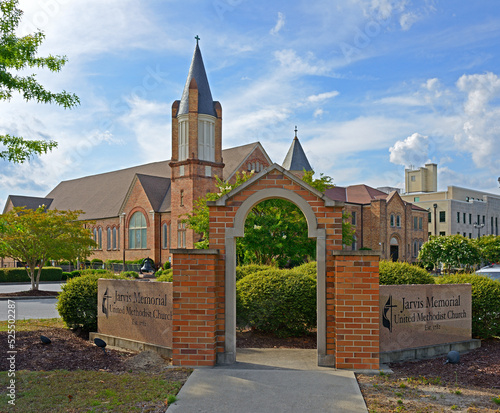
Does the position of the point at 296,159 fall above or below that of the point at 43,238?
above

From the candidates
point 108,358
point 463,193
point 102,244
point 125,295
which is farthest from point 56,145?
point 463,193

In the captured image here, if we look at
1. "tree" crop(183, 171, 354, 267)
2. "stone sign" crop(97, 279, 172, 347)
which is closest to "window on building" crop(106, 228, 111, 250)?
"tree" crop(183, 171, 354, 267)

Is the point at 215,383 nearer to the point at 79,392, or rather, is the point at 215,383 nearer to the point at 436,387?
the point at 79,392

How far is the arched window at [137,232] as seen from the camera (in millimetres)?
52500

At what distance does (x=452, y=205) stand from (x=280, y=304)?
76393 mm

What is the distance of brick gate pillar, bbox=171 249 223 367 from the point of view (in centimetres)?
805

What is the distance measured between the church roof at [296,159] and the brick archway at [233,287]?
156 ft

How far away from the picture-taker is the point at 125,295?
10000 millimetres

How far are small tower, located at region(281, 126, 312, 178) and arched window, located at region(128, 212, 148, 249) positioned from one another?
1751cm

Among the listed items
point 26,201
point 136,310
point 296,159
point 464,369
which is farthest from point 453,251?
point 26,201

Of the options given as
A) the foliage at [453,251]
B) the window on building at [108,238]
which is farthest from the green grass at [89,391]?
the window on building at [108,238]

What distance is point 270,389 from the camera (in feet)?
21.9

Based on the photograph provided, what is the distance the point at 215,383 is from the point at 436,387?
318cm

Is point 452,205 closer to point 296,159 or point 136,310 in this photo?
point 296,159
